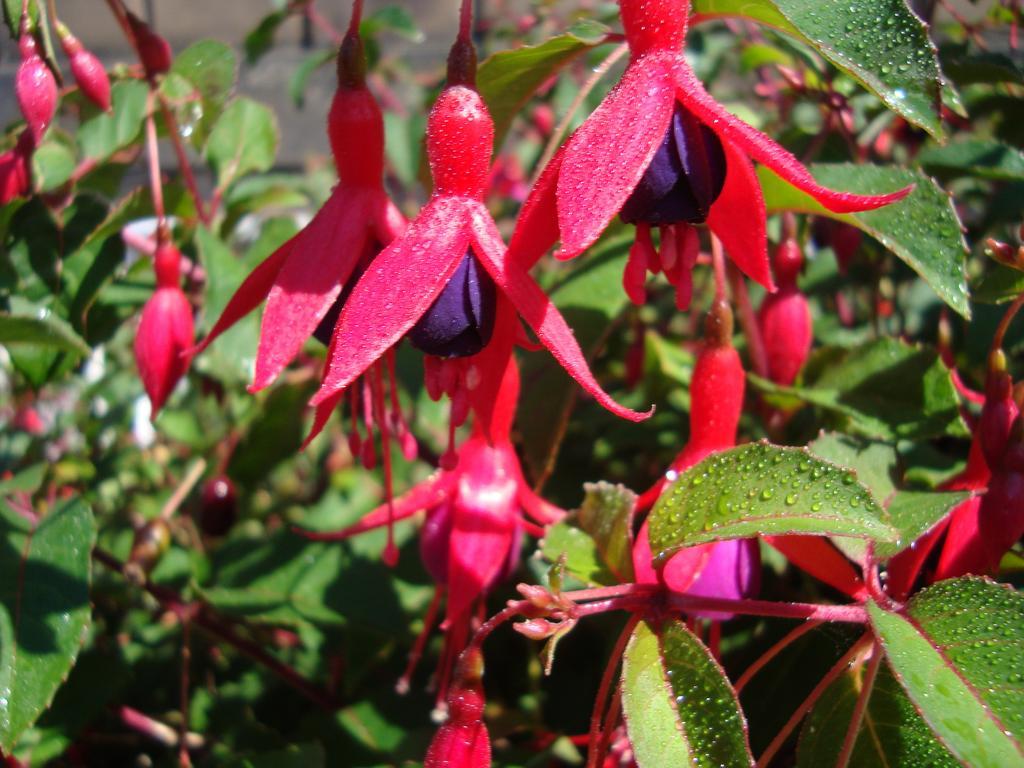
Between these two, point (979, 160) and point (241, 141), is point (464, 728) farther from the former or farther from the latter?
point (241, 141)

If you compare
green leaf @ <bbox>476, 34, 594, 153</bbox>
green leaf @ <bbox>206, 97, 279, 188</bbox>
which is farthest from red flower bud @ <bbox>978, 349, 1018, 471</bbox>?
green leaf @ <bbox>206, 97, 279, 188</bbox>

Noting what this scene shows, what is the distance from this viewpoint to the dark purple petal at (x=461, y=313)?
1.73 ft

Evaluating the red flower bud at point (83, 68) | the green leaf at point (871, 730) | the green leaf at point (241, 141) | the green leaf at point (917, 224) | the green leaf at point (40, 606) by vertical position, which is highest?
the red flower bud at point (83, 68)

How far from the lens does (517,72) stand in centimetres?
74

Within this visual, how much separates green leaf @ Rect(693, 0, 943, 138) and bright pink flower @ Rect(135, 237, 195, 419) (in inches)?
20.0

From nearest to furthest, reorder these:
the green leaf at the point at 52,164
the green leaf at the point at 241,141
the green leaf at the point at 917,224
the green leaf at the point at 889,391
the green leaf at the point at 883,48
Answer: the green leaf at the point at 883,48 < the green leaf at the point at 917,224 < the green leaf at the point at 889,391 < the green leaf at the point at 52,164 < the green leaf at the point at 241,141

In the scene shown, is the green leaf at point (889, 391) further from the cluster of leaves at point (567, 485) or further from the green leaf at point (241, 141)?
the green leaf at point (241, 141)

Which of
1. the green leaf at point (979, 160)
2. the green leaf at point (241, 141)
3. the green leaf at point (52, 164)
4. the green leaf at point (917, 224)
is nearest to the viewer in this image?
the green leaf at point (917, 224)

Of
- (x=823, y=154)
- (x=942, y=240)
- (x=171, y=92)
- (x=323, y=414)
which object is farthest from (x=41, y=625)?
(x=823, y=154)

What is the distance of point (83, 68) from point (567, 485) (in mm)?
652

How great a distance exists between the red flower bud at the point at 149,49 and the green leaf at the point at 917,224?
1.87ft

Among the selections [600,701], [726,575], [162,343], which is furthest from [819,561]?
[162,343]

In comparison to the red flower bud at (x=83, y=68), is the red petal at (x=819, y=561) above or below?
below

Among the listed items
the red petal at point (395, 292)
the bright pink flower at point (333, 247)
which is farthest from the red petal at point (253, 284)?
the red petal at point (395, 292)
